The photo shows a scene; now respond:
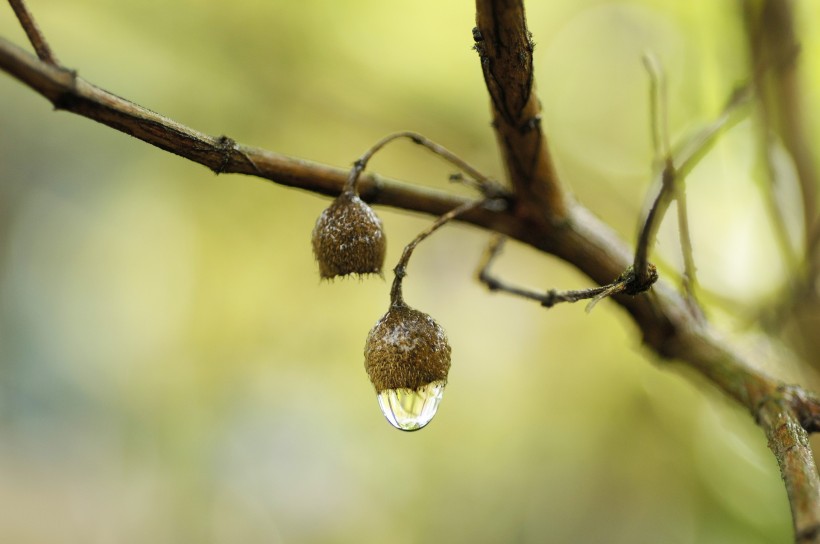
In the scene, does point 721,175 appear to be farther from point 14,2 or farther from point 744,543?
point 14,2

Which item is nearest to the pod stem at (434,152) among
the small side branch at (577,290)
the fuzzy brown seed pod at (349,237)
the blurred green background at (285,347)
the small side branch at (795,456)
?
the fuzzy brown seed pod at (349,237)

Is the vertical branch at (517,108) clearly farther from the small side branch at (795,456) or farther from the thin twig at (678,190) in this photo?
the small side branch at (795,456)

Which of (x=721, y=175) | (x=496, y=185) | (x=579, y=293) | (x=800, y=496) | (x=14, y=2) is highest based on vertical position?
(x=721, y=175)

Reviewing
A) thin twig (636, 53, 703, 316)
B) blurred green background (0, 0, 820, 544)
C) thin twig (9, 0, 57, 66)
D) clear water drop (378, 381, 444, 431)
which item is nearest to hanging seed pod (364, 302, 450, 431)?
clear water drop (378, 381, 444, 431)

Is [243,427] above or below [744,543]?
above

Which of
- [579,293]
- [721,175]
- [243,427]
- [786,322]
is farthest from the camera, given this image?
[243,427]

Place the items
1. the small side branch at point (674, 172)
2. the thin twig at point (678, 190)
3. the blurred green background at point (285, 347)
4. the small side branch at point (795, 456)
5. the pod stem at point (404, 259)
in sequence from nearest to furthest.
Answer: the small side branch at point (795, 456)
the small side branch at point (674, 172)
the pod stem at point (404, 259)
the thin twig at point (678, 190)
the blurred green background at point (285, 347)

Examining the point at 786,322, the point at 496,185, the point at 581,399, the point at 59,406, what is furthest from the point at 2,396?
the point at 786,322
